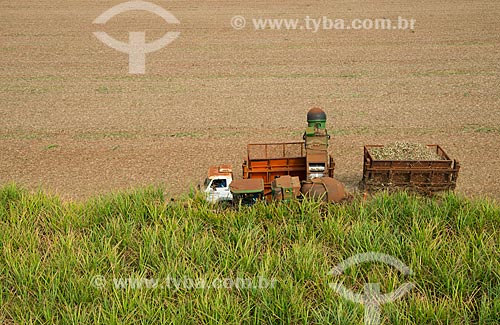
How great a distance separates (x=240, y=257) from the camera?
31.4ft

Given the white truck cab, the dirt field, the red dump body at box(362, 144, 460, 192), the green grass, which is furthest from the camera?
the dirt field

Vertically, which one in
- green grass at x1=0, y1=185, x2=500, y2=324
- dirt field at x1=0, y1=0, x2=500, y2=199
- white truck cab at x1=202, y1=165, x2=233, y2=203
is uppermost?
dirt field at x1=0, y1=0, x2=500, y2=199

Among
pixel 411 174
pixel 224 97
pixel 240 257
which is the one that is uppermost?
pixel 224 97

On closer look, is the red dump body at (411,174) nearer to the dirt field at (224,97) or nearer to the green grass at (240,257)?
the green grass at (240,257)

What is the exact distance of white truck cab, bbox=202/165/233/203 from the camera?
41.9ft

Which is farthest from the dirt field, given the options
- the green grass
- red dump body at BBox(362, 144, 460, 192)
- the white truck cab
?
the green grass

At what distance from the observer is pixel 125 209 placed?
11.4 metres

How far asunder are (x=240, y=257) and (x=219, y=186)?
12.1 feet

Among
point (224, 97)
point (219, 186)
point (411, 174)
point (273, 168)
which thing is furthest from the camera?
point (224, 97)

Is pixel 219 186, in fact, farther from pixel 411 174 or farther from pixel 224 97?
pixel 224 97

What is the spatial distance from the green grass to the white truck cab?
0.86 m

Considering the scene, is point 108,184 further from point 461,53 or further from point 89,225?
point 461,53

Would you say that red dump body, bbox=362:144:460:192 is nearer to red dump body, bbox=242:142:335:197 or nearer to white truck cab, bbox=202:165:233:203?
red dump body, bbox=242:142:335:197

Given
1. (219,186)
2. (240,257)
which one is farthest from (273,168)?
(240,257)
